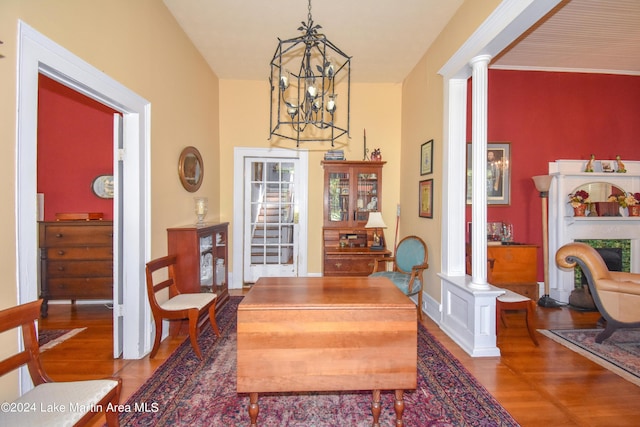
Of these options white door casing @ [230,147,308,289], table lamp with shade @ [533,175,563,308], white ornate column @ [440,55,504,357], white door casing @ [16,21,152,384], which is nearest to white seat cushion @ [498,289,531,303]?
white ornate column @ [440,55,504,357]

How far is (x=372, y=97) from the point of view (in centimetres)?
486

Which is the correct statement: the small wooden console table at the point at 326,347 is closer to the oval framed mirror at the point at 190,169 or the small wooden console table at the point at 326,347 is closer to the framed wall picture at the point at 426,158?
the oval framed mirror at the point at 190,169

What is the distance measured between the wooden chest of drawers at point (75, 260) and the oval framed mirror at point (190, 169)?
1026mm

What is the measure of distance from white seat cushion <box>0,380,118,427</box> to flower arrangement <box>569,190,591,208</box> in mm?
5143

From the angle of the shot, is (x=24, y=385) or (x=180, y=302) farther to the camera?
(x=180, y=302)

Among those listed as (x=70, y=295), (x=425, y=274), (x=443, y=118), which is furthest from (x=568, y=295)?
(x=70, y=295)

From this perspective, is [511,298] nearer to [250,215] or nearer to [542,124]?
[542,124]

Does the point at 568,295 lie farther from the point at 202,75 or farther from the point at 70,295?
the point at 70,295

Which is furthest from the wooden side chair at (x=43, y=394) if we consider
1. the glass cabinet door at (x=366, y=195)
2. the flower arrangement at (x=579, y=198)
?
the flower arrangement at (x=579, y=198)

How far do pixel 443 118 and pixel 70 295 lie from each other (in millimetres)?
4688

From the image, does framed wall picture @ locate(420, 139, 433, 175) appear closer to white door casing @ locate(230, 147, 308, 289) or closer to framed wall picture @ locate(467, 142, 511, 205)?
framed wall picture @ locate(467, 142, 511, 205)

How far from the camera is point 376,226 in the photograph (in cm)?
418

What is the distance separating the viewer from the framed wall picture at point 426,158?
3.61 meters

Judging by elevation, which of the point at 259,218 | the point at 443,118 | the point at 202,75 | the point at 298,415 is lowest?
the point at 298,415
